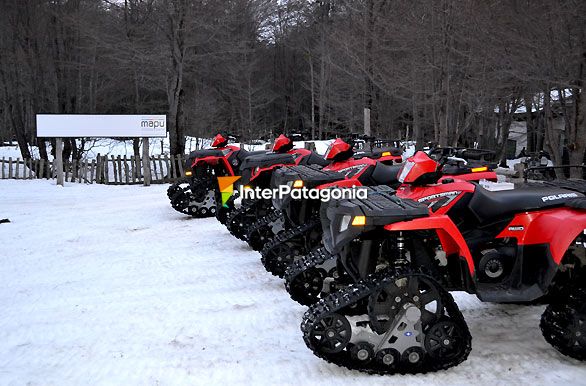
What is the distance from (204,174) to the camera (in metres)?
10.3

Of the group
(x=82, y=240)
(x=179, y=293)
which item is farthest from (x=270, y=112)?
(x=179, y=293)

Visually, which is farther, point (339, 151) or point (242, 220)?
point (242, 220)

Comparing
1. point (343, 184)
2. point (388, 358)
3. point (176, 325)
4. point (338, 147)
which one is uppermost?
point (338, 147)

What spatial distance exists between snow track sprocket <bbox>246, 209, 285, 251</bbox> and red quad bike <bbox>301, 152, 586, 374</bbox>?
268cm

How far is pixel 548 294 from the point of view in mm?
4141

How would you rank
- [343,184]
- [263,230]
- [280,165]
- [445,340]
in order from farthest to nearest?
[280,165] < [263,230] < [343,184] < [445,340]

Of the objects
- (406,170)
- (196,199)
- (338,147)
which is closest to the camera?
(406,170)

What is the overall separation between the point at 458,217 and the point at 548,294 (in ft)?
3.01

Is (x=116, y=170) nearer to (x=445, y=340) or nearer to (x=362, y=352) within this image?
(x=362, y=352)

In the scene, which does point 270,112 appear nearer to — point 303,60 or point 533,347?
point 303,60

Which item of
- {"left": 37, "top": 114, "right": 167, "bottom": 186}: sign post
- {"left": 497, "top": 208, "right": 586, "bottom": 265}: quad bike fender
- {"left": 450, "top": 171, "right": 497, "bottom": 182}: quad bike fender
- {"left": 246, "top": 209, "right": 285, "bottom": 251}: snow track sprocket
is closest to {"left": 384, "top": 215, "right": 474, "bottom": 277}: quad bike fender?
{"left": 497, "top": 208, "right": 586, "bottom": 265}: quad bike fender

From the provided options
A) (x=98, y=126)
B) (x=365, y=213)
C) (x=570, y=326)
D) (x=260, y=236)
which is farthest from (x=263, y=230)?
(x=98, y=126)

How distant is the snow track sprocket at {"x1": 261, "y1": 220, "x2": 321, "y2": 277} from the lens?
18.8 feet

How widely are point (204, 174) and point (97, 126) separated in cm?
767
